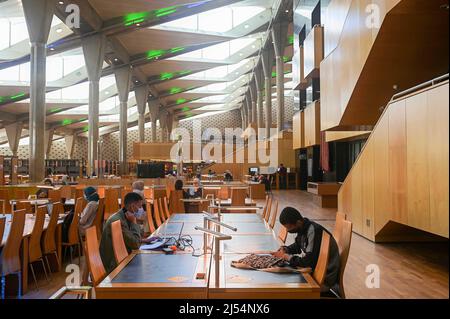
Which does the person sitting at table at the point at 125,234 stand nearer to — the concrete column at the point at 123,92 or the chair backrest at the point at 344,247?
the chair backrest at the point at 344,247

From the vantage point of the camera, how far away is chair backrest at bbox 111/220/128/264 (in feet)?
9.73

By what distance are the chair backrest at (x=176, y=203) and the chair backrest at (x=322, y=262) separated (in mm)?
5247

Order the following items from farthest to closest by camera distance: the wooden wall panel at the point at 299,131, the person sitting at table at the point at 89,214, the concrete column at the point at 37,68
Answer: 1. the wooden wall panel at the point at 299,131
2. the concrete column at the point at 37,68
3. the person sitting at table at the point at 89,214

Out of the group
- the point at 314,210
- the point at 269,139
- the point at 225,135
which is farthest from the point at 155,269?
the point at 225,135

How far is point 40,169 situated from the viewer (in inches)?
433

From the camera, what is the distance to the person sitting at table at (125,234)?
10.3 feet

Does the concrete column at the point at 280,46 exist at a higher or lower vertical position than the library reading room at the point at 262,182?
higher

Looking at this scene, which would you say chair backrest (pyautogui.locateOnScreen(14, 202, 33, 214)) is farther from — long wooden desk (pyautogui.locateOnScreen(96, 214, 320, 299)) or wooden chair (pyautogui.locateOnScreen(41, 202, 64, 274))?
long wooden desk (pyautogui.locateOnScreen(96, 214, 320, 299))

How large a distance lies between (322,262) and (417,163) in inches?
69.9

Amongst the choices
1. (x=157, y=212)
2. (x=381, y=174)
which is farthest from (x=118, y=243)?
(x=381, y=174)

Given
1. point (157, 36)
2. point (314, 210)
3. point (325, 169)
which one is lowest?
point (314, 210)

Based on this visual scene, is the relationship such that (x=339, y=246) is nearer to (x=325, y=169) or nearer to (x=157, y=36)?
(x=325, y=169)

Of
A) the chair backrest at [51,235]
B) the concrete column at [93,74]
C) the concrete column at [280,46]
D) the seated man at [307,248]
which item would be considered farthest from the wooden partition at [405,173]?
the concrete column at [280,46]
